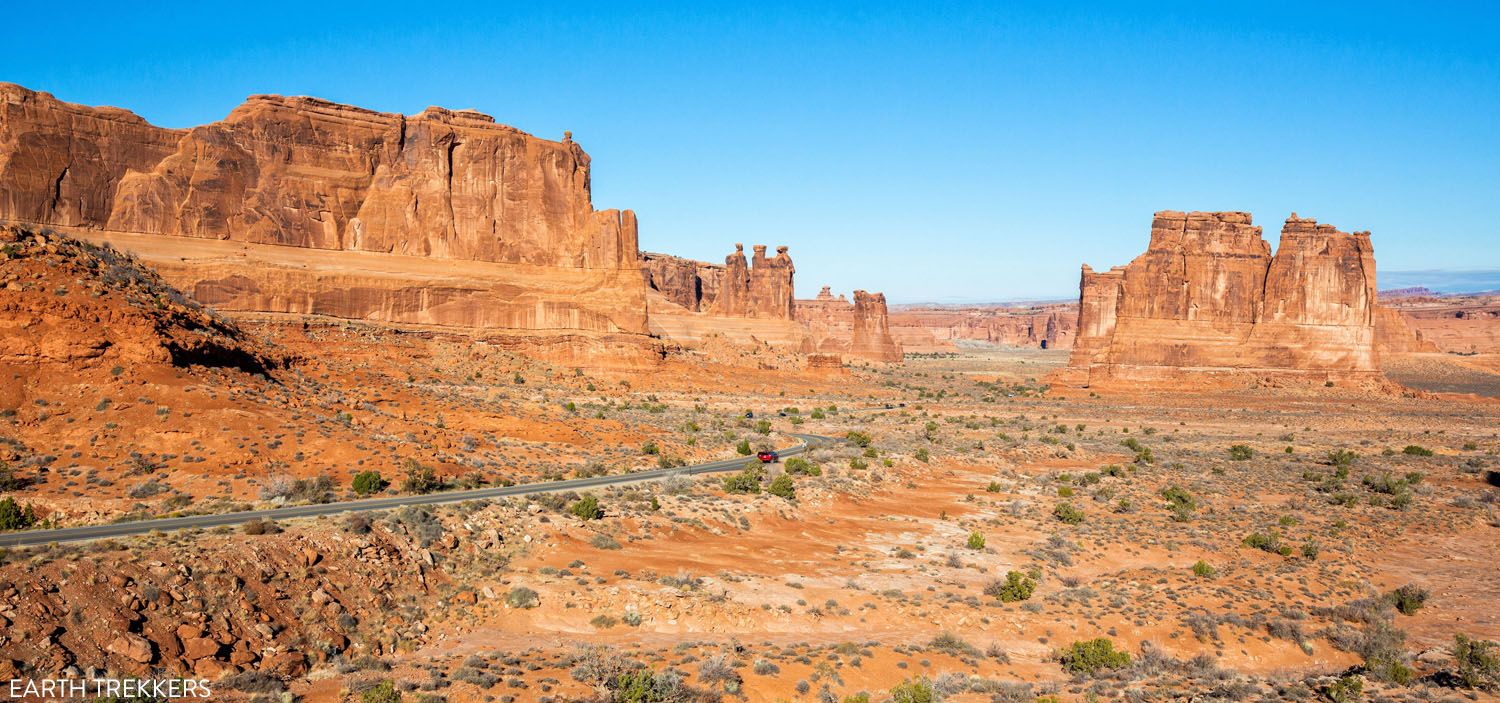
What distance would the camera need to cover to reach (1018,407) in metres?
74.6

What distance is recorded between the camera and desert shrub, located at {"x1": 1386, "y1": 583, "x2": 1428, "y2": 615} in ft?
Answer: 69.9

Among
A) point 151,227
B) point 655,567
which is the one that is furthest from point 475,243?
point 655,567

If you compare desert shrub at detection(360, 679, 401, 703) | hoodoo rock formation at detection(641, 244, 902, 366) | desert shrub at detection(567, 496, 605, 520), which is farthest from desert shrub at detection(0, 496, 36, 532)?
hoodoo rock formation at detection(641, 244, 902, 366)

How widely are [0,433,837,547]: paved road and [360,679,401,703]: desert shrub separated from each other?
778 cm

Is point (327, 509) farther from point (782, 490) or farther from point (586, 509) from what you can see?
point (782, 490)

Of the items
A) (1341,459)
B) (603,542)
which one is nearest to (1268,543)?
(603,542)

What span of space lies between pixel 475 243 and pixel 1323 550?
51.9 metres

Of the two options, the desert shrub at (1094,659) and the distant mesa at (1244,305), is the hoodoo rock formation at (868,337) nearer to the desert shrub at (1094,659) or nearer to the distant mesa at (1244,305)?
the distant mesa at (1244,305)

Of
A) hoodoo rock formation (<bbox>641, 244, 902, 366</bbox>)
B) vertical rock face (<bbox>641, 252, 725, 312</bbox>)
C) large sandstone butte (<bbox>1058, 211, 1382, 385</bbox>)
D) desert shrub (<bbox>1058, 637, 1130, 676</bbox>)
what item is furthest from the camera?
vertical rock face (<bbox>641, 252, 725, 312</bbox>)

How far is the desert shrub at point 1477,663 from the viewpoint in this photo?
1523cm

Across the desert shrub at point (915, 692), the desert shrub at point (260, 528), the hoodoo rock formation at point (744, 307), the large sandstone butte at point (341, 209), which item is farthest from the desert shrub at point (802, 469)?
the hoodoo rock formation at point (744, 307)

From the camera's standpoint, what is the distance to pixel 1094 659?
671 inches

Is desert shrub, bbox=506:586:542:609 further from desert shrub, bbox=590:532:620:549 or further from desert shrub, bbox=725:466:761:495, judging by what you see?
desert shrub, bbox=725:466:761:495

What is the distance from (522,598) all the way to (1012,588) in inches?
433
